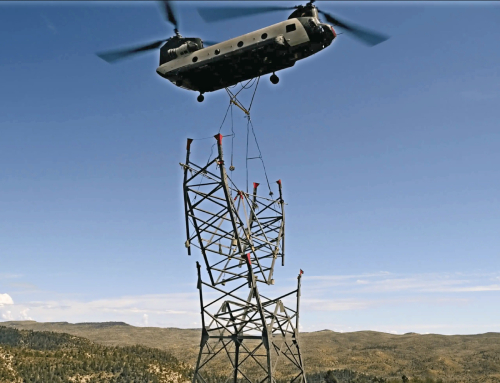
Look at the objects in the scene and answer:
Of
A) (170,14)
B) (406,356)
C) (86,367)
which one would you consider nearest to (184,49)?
(170,14)

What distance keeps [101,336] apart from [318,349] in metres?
97.7

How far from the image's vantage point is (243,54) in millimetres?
22047

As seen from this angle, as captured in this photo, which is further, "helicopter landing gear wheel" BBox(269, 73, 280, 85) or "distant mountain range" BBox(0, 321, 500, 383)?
"distant mountain range" BBox(0, 321, 500, 383)

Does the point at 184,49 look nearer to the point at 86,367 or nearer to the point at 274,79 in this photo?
the point at 274,79

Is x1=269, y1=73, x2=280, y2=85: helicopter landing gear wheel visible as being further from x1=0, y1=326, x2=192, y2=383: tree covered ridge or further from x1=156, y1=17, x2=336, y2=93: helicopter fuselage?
x1=0, y1=326, x2=192, y2=383: tree covered ridge

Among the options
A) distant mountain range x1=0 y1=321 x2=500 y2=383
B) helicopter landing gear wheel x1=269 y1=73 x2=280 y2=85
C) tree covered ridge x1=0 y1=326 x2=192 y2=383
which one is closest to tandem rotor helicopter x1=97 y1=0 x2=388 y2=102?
helicopter landing gear wheel x1=269 y1=73 x2=280 y2=85

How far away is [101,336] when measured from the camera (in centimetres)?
18225

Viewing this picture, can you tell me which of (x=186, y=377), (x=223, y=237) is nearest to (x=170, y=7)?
(x=223, y=237)

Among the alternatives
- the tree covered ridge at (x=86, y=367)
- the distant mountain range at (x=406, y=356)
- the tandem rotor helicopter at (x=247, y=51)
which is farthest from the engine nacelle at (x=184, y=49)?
the distant mountain range at (x=406, y=356)

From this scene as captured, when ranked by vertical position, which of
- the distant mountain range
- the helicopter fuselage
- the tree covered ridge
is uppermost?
the helicopter fuselage

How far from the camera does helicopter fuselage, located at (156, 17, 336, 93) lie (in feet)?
69.2

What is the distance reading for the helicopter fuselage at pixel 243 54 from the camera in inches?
830

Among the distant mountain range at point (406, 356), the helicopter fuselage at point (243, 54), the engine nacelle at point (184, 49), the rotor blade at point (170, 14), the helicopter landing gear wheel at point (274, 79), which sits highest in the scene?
the rotor blade at point (170, 14)

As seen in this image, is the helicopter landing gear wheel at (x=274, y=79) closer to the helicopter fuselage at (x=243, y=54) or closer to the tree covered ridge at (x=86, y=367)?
the helicopter fuselage at (x=243, y=54)
